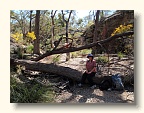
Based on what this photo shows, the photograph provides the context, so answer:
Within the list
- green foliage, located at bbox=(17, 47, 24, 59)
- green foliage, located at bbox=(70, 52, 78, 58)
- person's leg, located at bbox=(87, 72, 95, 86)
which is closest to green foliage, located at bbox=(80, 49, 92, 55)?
green foliage, located at bbox=(70, 52, 78, 58)

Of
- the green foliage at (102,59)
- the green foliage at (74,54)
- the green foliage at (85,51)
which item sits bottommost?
the green foliage at (102,59)

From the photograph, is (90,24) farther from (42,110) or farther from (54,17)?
(42,110)

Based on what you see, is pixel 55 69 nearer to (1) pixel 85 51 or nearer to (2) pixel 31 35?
(1) pixel 85 51

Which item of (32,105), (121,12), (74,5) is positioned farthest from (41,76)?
(121,12)

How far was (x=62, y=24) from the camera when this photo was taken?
3.17 metres

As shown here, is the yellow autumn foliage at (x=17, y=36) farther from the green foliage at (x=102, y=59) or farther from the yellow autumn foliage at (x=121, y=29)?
the yellow autumn foliage at (x=121, y=29)

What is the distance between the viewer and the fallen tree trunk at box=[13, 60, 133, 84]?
3.54 meters

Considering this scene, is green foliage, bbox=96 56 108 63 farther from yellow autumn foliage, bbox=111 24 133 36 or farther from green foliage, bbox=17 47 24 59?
green foliage, bbox=17 47 24 59

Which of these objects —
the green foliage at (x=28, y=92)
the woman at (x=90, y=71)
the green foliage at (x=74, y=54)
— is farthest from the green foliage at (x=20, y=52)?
the woman at (x=90, y=71)

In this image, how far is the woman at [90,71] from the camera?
3293mm

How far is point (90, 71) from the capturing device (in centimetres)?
341

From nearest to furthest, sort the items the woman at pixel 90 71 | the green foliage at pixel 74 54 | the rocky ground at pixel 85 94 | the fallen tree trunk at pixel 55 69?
1. the rocky ground at pixel 85 94
2. the woman at pixel 90 71
3. the green foliage at pixel 74 54
4. the fallen tree trunk at pixel 55 69

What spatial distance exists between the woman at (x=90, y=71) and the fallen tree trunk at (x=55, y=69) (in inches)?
2.4

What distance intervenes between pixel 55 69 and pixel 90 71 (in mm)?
541
